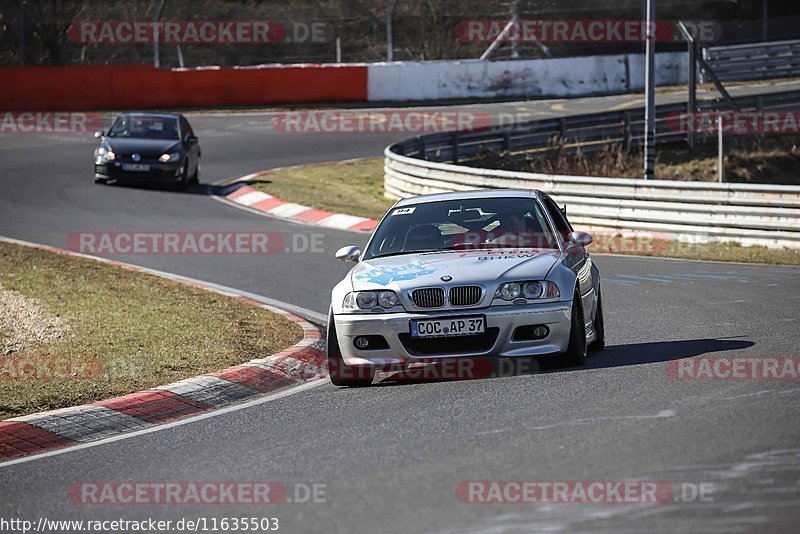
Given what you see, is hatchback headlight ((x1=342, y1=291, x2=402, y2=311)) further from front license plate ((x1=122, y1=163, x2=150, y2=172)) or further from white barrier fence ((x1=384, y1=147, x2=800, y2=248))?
front license plate ((x1=122, y1=163, x2=150, y2=172))

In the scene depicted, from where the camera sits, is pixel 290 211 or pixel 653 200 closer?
pixel 653 200

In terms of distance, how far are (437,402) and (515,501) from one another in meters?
2.69

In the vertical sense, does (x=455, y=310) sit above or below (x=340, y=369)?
above

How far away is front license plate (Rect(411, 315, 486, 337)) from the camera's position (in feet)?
30.3

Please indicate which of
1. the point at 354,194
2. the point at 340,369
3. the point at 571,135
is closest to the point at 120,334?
the point at 340,369

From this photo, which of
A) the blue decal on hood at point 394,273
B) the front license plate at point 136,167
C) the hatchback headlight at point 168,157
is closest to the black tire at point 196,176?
the hatchback headlight at point 168,157

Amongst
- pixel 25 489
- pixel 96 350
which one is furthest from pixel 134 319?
pixel 25 489

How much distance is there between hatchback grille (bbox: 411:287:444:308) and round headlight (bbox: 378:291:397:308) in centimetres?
15

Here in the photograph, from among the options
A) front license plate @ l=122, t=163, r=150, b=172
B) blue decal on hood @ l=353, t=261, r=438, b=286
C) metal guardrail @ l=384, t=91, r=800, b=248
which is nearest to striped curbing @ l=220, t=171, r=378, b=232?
front license plate @ l=122, t=163, r=150, b=172

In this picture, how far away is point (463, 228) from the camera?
1051cm

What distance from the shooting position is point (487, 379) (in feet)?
30.8

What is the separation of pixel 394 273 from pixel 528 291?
3.21 feet

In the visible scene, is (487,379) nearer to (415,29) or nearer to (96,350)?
(96,350)

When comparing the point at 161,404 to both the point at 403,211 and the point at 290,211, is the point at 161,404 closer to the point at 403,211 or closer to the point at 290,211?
the point at 403,211
